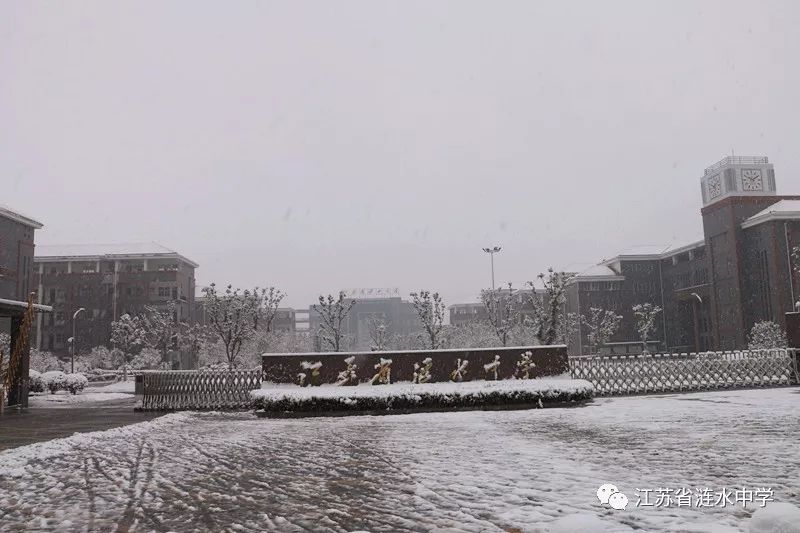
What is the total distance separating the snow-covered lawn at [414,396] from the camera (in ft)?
47.9

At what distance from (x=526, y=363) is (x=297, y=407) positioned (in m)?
6.33

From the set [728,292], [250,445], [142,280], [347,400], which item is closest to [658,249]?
[728,292]

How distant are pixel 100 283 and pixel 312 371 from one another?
55.2 m

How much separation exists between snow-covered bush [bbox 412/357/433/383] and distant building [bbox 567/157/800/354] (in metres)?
34.9

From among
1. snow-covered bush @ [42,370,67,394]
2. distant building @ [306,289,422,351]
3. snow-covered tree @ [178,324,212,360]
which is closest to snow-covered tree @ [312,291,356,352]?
snow-covered tree @ [178,324,212,360]

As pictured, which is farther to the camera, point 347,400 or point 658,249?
point 658,249

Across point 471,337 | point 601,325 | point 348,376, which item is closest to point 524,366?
point 348,376

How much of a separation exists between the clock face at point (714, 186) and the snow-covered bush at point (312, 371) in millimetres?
46210

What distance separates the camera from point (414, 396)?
579 inches

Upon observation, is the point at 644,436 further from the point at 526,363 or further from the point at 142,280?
the point at 142,280

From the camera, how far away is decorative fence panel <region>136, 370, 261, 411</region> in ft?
53.4

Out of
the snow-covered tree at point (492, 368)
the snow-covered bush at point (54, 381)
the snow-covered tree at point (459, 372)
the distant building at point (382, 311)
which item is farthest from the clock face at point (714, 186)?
the distant building at point (382, 311)

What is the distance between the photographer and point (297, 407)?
14.6 meters

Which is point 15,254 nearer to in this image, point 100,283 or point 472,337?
point 100,283
